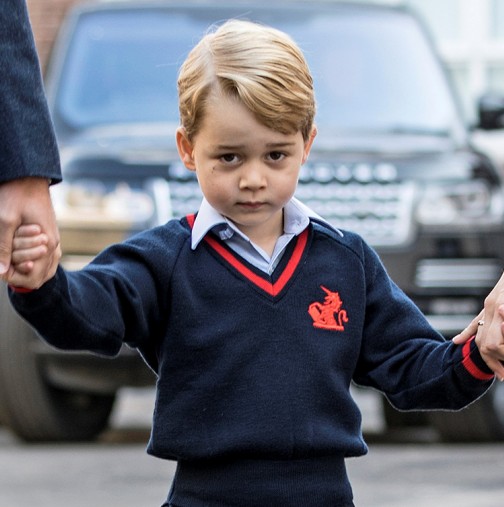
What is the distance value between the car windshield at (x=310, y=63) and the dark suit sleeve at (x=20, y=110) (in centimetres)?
552

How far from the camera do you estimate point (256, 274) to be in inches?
119

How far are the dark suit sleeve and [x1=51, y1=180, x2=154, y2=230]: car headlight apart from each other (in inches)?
186

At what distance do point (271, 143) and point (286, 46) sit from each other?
0.20m

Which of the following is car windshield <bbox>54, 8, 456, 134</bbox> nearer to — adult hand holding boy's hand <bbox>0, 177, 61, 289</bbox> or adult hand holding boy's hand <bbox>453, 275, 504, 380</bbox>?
adult hand holding boy's hand <bbox>453, 275, 504, 380</bbox>

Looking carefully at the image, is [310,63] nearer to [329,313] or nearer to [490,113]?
[490,113]

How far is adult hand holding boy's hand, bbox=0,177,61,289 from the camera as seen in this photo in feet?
7.83

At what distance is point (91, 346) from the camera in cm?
282

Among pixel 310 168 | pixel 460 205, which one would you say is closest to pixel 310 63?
pixel 310 168

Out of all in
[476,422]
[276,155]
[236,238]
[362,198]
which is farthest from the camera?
Answer: [476,422]

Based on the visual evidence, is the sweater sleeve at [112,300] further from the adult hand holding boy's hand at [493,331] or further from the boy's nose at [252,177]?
the adult hand holding boy's hand at [493,331]

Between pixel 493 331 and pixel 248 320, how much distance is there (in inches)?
17.0

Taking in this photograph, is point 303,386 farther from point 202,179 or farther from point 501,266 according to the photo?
point 501,266

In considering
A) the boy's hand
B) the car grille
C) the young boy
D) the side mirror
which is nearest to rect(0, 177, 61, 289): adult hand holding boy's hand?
the boy's hand

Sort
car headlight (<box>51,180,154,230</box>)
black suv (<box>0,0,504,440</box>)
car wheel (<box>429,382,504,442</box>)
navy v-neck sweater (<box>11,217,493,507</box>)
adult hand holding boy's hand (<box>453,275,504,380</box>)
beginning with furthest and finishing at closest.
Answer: car wheel (<box>429,382,504,442</box>) < black suv (<box>0,0,504,440</box>) < car headlight (<box>51,180,154,230</box>) < navy v-neck sweater (<box>11,217,493,507</box>) < adult hand holding boy's hand (<box>453,275,504,380</box>)
